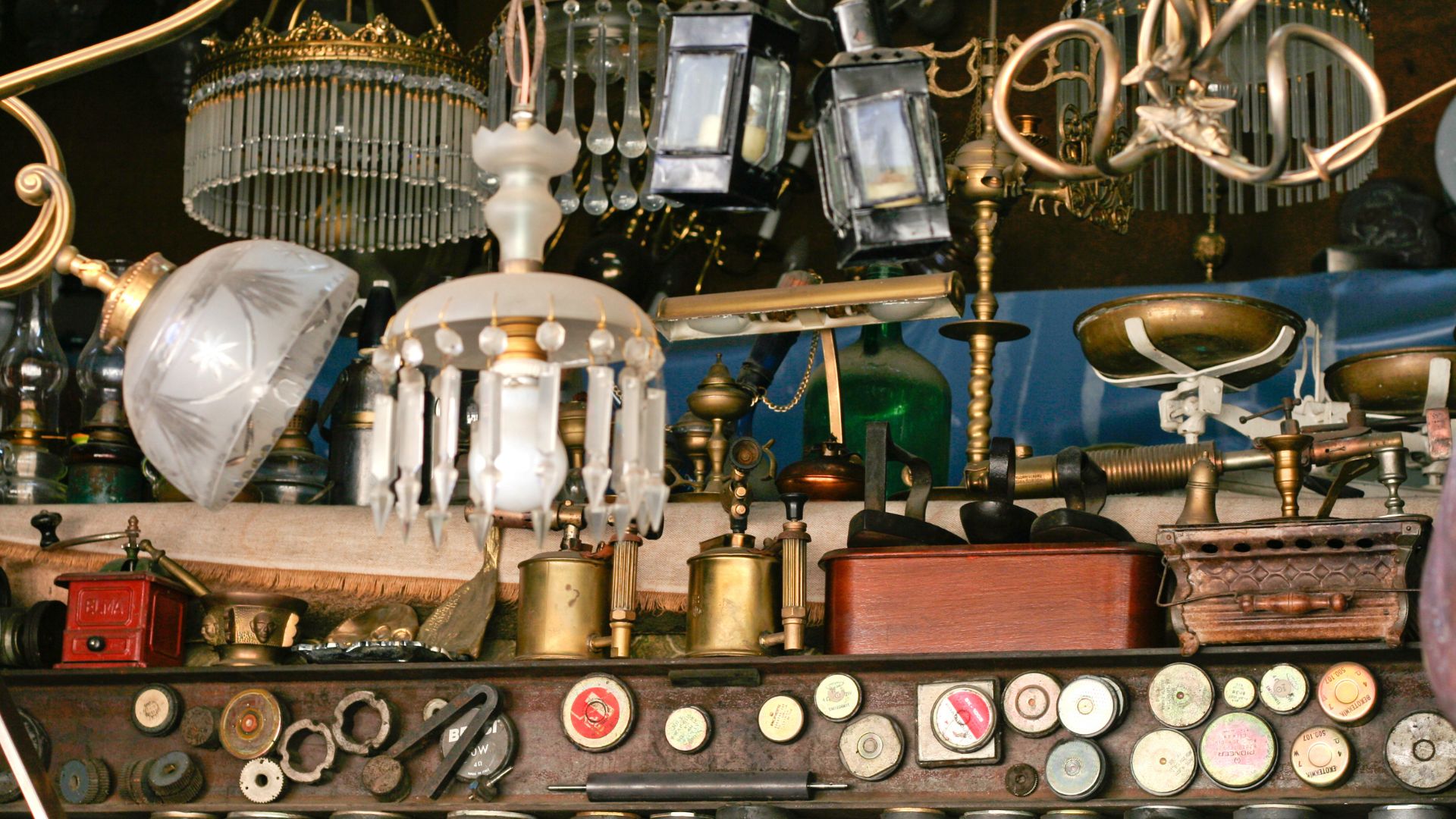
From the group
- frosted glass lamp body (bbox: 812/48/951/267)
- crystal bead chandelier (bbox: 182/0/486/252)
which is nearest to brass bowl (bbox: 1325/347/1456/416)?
frosted glass lamp body (bbox: 812/48/951/267)

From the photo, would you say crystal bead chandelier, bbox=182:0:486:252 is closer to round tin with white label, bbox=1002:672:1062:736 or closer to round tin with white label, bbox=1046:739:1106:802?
round tin with white label, bbox=1002:672:1062:736

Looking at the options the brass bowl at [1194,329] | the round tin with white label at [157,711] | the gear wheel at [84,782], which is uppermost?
the brass bowl at [1194,329]

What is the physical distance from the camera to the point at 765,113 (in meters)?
2.46

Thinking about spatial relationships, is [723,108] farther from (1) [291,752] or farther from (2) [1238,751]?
(1) [291,752]

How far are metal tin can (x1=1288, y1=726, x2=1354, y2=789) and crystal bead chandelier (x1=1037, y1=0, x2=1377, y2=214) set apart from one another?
1178 mm

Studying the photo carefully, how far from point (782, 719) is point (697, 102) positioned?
1306mm

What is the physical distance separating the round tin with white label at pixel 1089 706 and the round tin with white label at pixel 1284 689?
9.3 inches

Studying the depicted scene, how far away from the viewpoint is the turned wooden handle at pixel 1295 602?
3.03 metres

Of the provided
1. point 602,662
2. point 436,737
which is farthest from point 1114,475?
point 436,737

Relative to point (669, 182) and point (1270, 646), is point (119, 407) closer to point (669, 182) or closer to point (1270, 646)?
point (669, 182)

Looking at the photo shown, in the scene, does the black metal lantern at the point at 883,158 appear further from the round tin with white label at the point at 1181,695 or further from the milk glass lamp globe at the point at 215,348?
the round tin with white label at the point at 1181,695

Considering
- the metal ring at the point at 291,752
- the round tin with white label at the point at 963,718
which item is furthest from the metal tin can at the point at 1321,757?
the metal ring at the point at 291,752

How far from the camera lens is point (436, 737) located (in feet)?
11.5

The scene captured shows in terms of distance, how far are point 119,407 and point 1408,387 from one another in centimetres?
259
